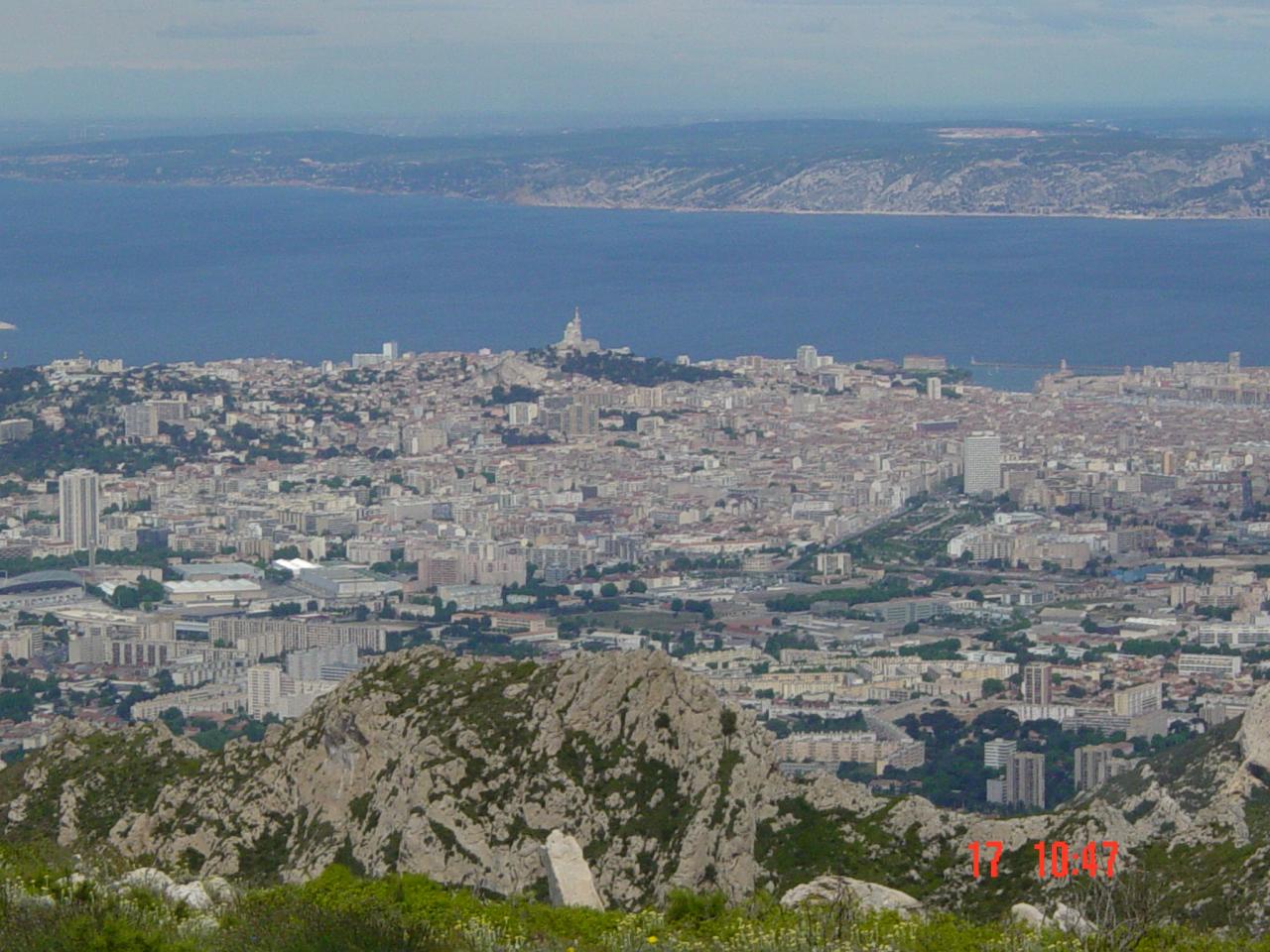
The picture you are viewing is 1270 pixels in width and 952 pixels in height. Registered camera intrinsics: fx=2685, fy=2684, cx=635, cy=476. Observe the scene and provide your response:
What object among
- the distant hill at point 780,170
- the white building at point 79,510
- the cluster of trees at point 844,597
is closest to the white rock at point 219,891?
the cluster of trees at point 844,597

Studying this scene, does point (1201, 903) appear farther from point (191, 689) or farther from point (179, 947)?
point (191, 689)

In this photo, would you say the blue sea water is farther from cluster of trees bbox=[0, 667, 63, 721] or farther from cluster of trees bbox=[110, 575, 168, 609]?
cluster of trees bbox=[0, 667, 63, 721]

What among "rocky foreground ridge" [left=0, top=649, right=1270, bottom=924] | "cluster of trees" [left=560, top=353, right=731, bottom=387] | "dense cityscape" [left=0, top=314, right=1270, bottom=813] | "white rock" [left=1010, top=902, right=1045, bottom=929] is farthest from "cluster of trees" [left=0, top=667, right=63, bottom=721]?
"cluster of trees" [left=560, top=353, right=731, bottom=387]

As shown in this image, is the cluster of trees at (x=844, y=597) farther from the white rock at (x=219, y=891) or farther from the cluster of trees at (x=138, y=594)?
the white rock at (x=219, y=891)

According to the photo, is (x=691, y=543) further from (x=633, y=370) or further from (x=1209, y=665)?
(x=633, y=370)

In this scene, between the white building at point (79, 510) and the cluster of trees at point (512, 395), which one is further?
the cluster of trees at point (512, 395)

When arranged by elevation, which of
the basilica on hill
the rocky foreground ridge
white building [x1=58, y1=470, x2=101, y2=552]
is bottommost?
white building [x1=58, y1=470, x2=101, y2=552]
